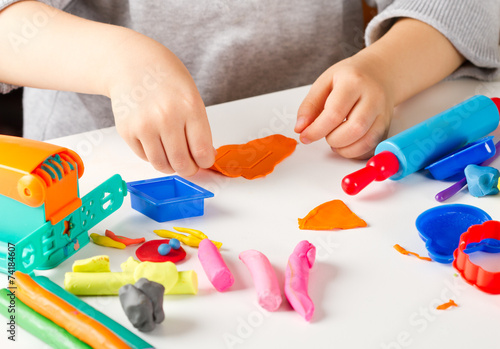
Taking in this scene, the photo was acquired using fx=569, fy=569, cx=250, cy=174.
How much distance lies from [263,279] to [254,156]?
217 millimetres

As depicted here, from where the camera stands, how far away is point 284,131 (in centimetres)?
64

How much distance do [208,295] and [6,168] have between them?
17cm

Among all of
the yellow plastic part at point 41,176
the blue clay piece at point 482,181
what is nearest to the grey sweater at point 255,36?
the blue clay piece at point 482,181

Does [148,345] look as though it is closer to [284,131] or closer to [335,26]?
[284,131]

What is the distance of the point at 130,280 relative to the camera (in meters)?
0.38

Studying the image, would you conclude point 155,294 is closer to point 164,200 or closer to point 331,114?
point 164,200

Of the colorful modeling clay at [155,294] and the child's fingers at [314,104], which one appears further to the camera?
the child's fingers at [314,104]

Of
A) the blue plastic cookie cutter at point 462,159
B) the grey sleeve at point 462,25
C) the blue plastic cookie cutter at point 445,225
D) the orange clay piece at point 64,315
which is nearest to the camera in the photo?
the orange clay piece at point 64,315

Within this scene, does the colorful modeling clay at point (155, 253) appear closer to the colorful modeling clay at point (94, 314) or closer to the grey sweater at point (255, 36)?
the colorful modeling clay at point (94, 314)

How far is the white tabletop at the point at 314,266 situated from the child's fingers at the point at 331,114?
2cm

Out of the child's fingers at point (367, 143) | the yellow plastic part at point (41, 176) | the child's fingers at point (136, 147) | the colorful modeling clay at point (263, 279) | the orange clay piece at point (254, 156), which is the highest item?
the yellow plastic part at point (41, 176)

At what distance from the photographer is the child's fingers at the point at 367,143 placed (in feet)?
1.91

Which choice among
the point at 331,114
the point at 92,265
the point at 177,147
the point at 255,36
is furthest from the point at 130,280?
the point at 255,36

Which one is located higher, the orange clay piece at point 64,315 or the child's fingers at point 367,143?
the orange clay piece at point 64,315
